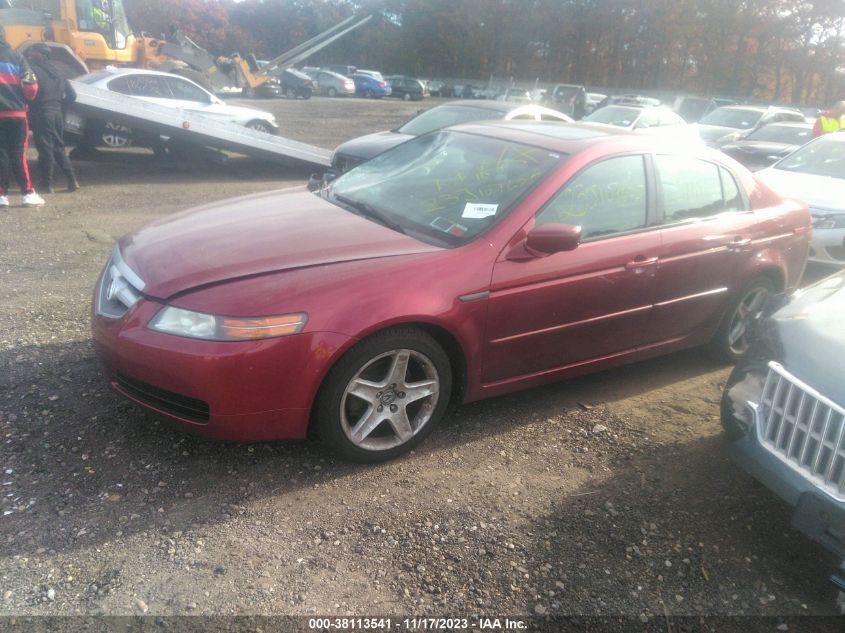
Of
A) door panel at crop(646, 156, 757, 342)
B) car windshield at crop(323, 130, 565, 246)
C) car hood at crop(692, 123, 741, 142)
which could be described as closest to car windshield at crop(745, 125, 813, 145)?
car hood at crop(692, 123, 741, 142)

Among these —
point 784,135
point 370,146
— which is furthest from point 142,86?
point 784,135

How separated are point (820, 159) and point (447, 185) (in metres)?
6.14

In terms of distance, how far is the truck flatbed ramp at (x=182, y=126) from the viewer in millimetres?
9266

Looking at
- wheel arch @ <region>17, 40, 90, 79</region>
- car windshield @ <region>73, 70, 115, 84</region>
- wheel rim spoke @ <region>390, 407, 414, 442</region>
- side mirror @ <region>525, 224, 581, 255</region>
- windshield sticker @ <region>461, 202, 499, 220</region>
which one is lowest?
wheel rim spoke @ <region>390, 407, 414, 442</region>

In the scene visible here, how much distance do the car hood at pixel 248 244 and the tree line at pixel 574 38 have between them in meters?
45.6

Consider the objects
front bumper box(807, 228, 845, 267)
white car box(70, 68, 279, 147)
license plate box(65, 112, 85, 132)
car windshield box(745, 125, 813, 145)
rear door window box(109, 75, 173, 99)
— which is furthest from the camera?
car windshield box(745, 125, 813, 145)

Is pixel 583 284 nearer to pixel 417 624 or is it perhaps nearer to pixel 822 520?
pixel 822 520

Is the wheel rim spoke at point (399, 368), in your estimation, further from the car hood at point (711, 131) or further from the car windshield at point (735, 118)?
the car windshield at point (735, 118)

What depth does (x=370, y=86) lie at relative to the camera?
42000 mm

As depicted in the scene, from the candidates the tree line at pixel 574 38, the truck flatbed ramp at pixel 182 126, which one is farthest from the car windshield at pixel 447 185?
the tree line at pixel 574 38

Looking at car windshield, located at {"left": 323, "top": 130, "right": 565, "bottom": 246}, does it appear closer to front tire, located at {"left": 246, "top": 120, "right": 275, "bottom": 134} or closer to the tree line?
front tire, located at {"left": 246, "top": 120, "right": 275, "bottom": 134}

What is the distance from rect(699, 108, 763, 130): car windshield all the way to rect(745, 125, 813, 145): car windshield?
2.49m

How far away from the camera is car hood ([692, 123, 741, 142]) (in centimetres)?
1525

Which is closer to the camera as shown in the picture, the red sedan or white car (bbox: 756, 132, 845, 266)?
the red sedan
